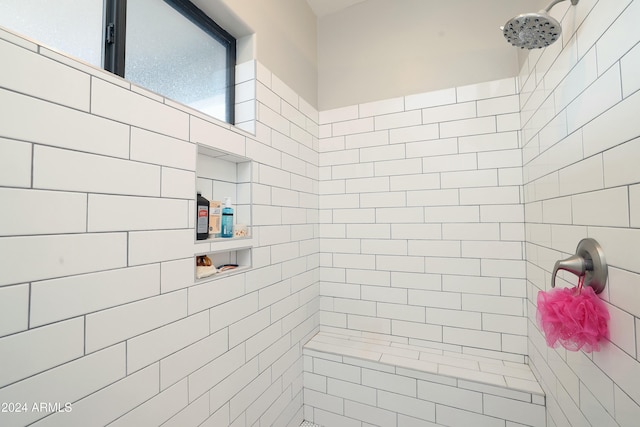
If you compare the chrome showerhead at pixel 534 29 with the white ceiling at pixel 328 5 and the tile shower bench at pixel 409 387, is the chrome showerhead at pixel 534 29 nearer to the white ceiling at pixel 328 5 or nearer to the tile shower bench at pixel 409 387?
the white ceiling at pixel 328 5

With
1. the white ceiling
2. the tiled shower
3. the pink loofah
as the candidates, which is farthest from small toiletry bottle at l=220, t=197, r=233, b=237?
the white ceiling

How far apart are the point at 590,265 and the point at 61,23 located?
164 cm

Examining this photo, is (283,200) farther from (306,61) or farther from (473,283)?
(473,283)

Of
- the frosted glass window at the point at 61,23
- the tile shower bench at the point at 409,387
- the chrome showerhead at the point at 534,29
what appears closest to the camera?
the frosted glass window at the point at 61,23

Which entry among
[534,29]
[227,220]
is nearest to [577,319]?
[534,29]

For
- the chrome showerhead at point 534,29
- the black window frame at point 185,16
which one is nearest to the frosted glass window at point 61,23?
the black window frame at point 185,16

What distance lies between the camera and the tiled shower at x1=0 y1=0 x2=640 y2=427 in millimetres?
620

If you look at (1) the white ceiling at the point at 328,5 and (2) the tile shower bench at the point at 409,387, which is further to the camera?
(1) the white ceiling at the point at 328,5

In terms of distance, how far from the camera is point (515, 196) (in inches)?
57.8

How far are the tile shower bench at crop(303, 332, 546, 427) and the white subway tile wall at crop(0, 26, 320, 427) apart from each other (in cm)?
46

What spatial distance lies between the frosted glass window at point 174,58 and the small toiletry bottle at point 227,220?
1.51 ft

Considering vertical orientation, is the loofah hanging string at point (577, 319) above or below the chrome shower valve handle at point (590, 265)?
below

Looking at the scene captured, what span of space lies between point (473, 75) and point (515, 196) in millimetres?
719

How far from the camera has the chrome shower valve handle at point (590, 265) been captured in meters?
0.73
